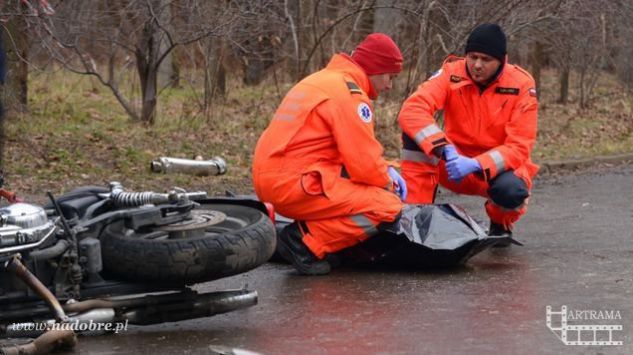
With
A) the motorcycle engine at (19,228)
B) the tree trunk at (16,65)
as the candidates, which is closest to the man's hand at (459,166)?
the motorcycle engine at (19,228)

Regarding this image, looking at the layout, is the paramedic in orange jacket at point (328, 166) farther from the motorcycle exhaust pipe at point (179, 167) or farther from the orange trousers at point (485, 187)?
the motorcycle exhaust pipe at point (179, 167)

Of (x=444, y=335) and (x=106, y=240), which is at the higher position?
(x=106, y=240)

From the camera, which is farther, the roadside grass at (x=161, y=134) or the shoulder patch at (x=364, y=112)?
the roadside grass at (x=161, y=134)

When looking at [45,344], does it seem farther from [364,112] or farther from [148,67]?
[148,67]

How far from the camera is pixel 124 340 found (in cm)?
544

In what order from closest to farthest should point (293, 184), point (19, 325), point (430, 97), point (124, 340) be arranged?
1. point (19, 325)
2. point (124, 340)
3. point (293, 184)
4. point (430, 97)

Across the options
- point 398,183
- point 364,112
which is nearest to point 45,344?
point 364,112

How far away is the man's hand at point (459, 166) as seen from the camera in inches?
288

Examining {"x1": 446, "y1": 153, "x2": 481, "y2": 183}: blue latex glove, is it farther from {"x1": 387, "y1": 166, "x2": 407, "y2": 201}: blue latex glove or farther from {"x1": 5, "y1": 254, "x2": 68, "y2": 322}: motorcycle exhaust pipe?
{"x1": 5, "y1": 254, "x2": 68, "y2": 322}: motorcycle exhaust pipe

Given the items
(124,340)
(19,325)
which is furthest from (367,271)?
(19,325)

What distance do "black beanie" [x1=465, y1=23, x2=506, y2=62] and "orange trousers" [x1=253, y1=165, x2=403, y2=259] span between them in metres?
1.25

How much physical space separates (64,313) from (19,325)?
19 cm

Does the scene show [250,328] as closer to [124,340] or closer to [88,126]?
[124,340]

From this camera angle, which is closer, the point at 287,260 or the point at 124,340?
the point at 124,340
